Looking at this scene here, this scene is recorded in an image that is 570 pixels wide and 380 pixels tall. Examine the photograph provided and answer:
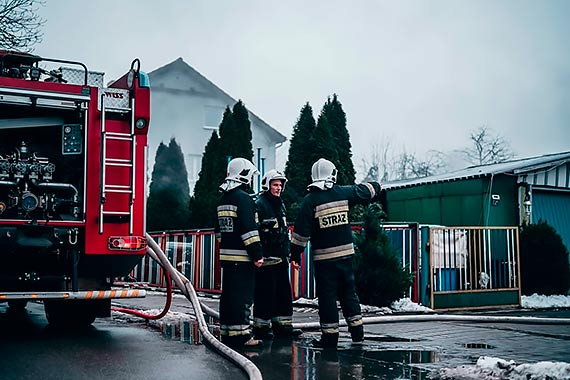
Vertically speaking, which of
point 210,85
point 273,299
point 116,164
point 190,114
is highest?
point 210,85

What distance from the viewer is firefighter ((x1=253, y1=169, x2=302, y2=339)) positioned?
7.81 m

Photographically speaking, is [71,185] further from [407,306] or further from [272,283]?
[407,306]

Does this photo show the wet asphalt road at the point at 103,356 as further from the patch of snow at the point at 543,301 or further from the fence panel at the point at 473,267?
the patch of snow at the point at 543,301

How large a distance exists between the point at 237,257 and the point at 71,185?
215cm

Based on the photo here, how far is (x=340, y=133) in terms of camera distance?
26562 millimetres

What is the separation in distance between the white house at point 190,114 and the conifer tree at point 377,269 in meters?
29.6

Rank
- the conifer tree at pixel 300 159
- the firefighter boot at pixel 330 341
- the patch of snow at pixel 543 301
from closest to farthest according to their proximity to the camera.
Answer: the firefighter boot at pixel 330 341, the patch of snow at pixel 543 301, the conifer tree at pixel 300 159

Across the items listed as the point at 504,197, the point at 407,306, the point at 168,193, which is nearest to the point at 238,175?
the point at 407,306

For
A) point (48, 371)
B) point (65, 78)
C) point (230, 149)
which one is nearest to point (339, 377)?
point (48, 371)

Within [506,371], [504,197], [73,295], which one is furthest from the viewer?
[504,197]

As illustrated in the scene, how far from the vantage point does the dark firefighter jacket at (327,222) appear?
7.29 m

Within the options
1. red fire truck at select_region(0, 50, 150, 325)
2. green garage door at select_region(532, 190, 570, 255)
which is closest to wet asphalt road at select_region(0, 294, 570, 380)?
red fire truck at select_region(0, 50, 150, 325)

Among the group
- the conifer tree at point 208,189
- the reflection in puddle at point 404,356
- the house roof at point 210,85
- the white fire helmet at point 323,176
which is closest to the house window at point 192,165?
the house roof at point 210,85

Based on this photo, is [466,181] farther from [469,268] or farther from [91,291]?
[91,291]
